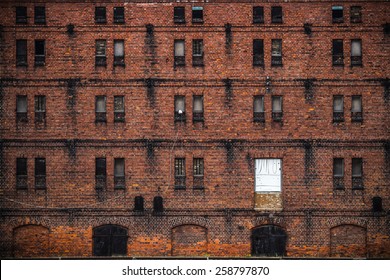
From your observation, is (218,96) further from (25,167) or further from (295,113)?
(25,167)

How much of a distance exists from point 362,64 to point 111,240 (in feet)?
50.3

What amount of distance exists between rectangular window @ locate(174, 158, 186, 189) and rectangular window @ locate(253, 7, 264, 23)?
7.92 meters

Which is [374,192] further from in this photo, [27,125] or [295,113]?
[27,125]

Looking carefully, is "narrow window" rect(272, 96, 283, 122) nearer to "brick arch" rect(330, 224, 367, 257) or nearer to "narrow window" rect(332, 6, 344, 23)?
"narrow window" rect(332, 6, 344, 23)

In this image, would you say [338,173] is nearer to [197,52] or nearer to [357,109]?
[357,109]

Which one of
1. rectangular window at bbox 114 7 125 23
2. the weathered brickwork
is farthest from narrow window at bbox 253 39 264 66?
rectangular window at bbox 114 7 125 23

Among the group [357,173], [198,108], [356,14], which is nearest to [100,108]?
[198,108]

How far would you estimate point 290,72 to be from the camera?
4019 centimetres

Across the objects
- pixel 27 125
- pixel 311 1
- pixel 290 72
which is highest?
pixel 311 1

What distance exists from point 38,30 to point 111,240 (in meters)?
11.1

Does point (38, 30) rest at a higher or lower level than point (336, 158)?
higher

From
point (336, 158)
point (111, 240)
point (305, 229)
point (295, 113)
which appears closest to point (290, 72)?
point (295, 113)

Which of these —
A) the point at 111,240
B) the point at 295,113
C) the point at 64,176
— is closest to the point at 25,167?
the point at 64,176

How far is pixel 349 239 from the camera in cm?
4016
